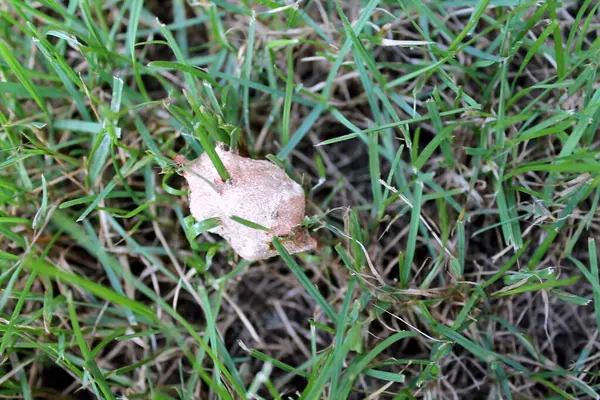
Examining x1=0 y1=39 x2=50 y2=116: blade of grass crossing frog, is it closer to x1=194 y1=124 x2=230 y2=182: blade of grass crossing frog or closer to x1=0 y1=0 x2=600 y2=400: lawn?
x1=0 y1=0 x2=600 y2=400: lawn

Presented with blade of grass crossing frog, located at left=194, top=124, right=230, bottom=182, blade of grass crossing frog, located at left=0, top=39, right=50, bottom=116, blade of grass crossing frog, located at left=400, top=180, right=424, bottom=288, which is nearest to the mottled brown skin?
blade of grass crossing frog, located at left=194, top=124, right=230, bottom=182

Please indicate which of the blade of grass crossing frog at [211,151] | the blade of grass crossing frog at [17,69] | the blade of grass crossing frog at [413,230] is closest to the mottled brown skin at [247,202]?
the blade of grass crossing frog at [211,151]

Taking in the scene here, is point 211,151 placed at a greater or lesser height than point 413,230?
greater

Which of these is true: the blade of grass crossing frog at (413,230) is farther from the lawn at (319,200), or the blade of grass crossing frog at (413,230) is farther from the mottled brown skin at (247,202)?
the mottled brown skin at (247,202)

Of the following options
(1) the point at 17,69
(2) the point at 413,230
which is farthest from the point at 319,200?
(1) the point at 17,69

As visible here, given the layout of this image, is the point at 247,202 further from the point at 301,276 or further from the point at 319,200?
the point at 319,200

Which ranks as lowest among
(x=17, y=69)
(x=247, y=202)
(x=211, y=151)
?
(x=247, y=202)

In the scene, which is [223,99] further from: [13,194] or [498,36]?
[498,36]
